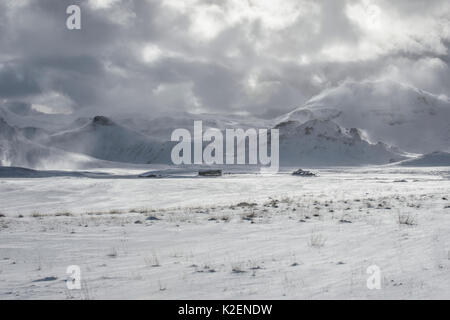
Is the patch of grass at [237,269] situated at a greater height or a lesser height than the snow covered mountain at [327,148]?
lesser

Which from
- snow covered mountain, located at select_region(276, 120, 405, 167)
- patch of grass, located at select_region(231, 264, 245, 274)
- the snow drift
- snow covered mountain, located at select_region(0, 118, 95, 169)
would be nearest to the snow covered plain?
patch of grass, located at select_region(231, 264, 245, 274)

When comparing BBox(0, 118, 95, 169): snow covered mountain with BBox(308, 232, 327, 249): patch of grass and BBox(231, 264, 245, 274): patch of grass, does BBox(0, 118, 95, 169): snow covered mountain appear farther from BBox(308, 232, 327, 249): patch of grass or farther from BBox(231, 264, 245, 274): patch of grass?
BBox(231, 264, 245, 274): patch of grass

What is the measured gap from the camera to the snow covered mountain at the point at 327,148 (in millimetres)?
173125

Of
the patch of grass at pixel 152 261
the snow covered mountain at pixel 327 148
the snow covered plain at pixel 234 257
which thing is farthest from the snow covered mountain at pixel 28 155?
the patch of grass at pixel 152 261

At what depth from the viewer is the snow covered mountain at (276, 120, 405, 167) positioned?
173125 mm

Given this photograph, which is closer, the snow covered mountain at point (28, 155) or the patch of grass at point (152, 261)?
the patch of grass at point (152, 261)

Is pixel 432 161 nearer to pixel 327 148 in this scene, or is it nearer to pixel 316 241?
pixel 327 148

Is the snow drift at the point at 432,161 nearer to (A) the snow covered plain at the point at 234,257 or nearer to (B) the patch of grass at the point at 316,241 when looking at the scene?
(A) the snow covered plain at the point at 234,257

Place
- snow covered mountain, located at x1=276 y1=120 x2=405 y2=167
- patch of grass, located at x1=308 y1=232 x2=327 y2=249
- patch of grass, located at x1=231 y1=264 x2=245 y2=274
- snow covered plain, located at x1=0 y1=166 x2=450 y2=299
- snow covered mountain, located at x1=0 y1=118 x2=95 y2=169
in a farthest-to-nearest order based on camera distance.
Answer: snow covered mountain, located at x1=276 y1=120 x2=405 y2=167 < snow covered mountain, located at x1=0 y1=118 x2=95 y2=169 < patch of grass, located at x1=308 y1=232 x2=327 y2=249 < patch of grass, located at x1=231 y1=264 x2=245 y2=274 < snow covered plain, located at x1=0 y1=166 x2=450 y2=299

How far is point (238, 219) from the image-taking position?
15227 mm

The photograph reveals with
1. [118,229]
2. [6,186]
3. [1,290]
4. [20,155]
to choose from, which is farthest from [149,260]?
[20,155]

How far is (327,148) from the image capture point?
182 metres

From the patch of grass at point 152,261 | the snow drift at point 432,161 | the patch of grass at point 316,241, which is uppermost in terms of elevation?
the snow drift at point 432,161

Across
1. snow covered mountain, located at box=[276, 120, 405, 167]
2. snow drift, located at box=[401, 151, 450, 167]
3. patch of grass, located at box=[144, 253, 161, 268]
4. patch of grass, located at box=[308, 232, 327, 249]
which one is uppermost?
snow covered mountain, located at box=[276, 120, 405, 167]
